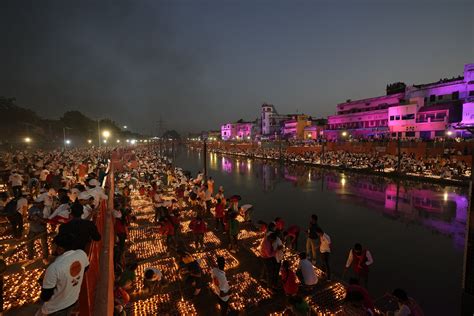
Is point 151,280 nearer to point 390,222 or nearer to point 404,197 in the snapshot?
point 390,222

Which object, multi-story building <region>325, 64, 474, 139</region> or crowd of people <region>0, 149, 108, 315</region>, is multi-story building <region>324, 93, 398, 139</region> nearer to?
multi-story building <region>325, 64, 474, 139</region>

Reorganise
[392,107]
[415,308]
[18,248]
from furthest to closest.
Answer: [392,107], [18,248], [415,308]

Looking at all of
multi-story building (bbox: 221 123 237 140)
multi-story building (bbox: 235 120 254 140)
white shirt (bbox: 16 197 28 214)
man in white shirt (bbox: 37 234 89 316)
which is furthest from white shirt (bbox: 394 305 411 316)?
multi-story building (bbox: 221 123 237 140)

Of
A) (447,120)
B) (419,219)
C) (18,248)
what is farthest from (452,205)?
(447,120)

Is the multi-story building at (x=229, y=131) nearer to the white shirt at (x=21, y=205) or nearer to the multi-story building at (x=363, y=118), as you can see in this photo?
the multi-story building at (x=363, y=118)

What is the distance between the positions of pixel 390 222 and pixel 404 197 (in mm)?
7200

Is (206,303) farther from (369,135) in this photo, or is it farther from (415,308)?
(369,135)

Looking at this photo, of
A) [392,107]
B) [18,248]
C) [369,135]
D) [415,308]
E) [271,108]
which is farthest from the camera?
[271,108]

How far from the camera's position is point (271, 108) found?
96688mm

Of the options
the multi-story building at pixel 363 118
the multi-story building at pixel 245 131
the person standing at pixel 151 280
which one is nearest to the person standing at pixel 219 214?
the person standing at pixel 151 280

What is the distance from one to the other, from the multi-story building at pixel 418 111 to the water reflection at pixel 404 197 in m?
14.2

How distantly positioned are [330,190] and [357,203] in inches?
190

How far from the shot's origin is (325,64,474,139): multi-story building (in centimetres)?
3788

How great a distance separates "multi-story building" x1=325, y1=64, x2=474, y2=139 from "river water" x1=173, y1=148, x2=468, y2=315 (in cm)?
1778
